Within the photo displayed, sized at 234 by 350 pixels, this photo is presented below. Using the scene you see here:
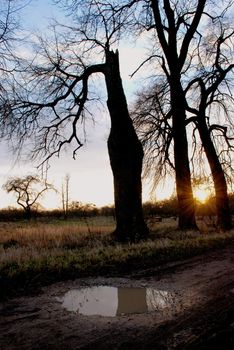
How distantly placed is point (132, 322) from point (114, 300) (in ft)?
4.76

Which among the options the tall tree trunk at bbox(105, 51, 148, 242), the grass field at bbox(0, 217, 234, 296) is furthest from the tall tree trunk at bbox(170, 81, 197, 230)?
the grass field at bbox(0, 217, 234, 296)

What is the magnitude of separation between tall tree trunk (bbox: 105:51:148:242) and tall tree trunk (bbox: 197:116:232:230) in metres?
5.65

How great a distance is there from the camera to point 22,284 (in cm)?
808

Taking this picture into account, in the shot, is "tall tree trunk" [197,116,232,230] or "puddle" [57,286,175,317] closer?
"puddle" [57,286,175,317]

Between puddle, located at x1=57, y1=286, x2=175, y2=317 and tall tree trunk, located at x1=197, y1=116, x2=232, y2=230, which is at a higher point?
tall tree trunk, located at x1=197, y1=116, x2=232, y2=230

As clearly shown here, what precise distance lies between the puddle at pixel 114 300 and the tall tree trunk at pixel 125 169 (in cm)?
747

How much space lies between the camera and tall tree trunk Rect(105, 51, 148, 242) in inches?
609

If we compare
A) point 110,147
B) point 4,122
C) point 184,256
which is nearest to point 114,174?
point 110,147

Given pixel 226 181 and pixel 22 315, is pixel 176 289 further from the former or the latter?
pixel 226 181

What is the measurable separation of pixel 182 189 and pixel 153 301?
12.3 meters

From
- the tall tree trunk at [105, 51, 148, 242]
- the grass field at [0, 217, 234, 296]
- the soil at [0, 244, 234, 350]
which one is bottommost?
the soil at [0, 244, 234, 350]

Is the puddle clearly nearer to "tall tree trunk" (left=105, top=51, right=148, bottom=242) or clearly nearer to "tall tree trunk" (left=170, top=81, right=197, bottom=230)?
"tall tree trunk" (left=105, top=51, right=148, bottom=242)

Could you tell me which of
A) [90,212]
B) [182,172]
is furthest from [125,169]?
[90,212]

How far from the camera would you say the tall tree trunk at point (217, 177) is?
2020 centimetres
